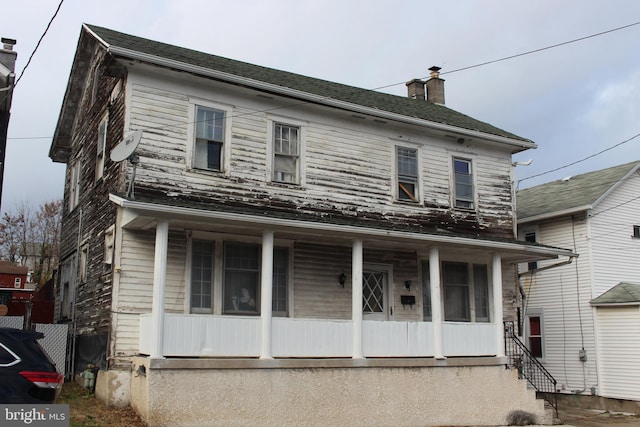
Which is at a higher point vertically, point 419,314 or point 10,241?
point 10,241

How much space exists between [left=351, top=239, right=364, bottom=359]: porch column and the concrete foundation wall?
1.55 feet

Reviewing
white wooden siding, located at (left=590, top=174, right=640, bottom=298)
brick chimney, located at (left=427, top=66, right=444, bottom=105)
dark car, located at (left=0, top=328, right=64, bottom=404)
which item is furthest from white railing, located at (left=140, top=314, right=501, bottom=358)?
brick chimney, located at (left=427, top=66, right=444, bottom=105)

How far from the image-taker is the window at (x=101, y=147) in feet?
49.8

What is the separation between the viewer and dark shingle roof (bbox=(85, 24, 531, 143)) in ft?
47.6

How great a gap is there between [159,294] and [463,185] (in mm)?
9428

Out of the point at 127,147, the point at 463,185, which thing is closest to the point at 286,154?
the point at 127,147

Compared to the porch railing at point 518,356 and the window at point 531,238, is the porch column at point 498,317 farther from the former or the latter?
the window at point 531,238

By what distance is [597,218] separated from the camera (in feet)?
67.6

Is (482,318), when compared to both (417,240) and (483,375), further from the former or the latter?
(417,240)

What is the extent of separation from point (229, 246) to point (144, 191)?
220 centimetres

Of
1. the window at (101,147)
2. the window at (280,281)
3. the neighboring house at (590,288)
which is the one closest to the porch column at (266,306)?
the window at (280,281)

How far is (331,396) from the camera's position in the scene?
12789 mm

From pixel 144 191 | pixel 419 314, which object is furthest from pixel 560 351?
pixel 144 191
